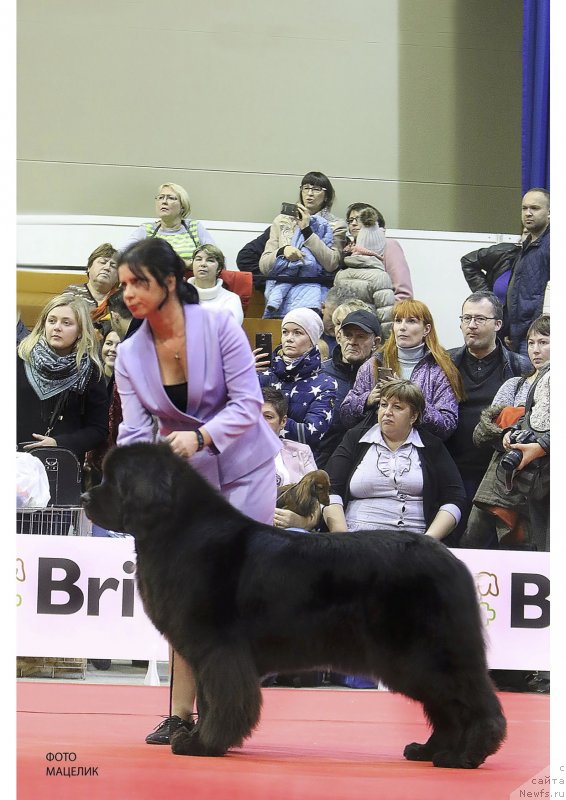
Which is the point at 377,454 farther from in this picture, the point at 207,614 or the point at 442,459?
the point at 207,614

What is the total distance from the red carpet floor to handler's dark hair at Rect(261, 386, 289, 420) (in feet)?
4.38

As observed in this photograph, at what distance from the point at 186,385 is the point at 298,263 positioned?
2530 mm

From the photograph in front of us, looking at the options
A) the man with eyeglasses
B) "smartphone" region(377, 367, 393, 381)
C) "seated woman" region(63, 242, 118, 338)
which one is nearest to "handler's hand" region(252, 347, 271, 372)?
"smartphone" region(377, 367, 393, 381)

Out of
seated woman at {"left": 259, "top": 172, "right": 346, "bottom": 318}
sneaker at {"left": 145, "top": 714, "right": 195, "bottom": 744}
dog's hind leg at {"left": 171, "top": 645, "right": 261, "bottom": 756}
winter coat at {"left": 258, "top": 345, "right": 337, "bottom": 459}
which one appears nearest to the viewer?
dog's hind leg at {"left": 171, "top": 645, "right": 261, "bottom": 756}

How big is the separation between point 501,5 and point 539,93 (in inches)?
42.6

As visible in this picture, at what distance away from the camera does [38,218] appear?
6.38 metres

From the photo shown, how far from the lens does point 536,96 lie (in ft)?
21.5

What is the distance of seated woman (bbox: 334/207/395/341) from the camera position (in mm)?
5609

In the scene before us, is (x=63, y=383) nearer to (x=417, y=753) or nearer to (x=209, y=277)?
(x=209, y=277)

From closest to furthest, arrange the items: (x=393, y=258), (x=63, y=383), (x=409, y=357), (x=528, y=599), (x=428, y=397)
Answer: (x=528, y=599) → (x=63, y=383) → (x=428, y=397) → (x=409, y=357) → (x=393, y=258)

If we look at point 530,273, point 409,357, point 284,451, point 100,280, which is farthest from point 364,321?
point 100,280

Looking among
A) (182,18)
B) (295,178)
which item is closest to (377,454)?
(295,178)

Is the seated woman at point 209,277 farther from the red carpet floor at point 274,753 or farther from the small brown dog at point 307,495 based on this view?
the red carpet floor at point 274,753

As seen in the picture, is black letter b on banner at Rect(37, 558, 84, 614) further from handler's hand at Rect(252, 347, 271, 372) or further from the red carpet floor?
handler's hand at Rect(252, 347, 271, 372)
